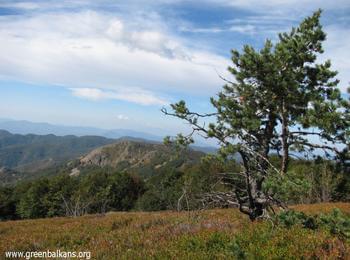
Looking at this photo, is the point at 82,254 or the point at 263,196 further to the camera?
the point at 263,196

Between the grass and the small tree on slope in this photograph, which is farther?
the small tree on slope

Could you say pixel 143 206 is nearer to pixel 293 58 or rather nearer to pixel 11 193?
pixel 11 193

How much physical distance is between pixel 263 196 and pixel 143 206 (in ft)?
245

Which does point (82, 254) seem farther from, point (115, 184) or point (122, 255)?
point (115, 184)

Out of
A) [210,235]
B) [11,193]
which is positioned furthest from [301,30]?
[11,193]

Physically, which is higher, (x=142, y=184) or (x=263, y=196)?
(x=263, y=196)

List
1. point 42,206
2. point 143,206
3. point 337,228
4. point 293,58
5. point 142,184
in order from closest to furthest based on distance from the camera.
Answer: point 337,228 < point 293,58 < point 143,206 < point 42,206 < point 142,184

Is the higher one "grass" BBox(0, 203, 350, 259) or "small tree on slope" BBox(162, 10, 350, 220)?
"small tree on slope" BBox(162, 10, 350, 220)

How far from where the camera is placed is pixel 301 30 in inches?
460

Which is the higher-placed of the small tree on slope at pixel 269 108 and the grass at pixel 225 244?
the small tree on slope at pixel 269 108

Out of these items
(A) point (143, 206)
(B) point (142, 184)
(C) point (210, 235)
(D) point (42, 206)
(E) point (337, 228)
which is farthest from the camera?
(B) point (142, 184)

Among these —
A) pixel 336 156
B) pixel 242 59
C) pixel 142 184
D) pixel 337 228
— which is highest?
pixel 242 59

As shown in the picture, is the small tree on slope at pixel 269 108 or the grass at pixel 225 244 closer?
the grass at pixel 225 244

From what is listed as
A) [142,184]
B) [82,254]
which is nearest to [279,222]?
[82,254]
